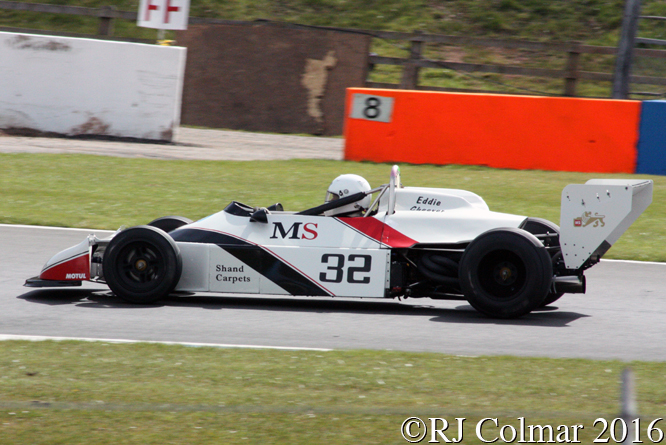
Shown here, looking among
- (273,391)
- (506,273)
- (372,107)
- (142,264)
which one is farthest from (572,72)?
(273,391)

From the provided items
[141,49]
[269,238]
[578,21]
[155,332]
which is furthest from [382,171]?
[578,21]

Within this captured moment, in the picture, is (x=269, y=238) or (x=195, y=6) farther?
(x=195, y=6)

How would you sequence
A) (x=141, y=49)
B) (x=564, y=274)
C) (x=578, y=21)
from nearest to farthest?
1. (x=564, y=274)
2. (x=141, y=49)
3. (x=578, y=21)

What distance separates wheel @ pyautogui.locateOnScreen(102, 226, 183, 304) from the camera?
24.3 feet

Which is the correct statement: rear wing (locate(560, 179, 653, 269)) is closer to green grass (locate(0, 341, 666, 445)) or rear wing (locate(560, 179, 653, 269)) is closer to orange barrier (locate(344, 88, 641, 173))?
green grass (locate(0, 341, 666, 445))

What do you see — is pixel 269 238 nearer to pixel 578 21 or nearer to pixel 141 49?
pixel 141 49

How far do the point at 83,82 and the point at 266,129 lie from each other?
5.00 meters

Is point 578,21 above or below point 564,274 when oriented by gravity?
Result: above

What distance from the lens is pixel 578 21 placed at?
26.3 metres

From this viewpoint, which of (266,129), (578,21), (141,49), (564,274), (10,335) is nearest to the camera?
(10,335)

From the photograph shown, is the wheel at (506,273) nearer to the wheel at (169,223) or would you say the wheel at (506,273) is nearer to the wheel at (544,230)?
the wheel at (544,230)

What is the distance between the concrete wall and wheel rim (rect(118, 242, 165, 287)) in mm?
10224

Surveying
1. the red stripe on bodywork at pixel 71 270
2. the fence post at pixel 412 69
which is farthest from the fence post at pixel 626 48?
the red stripe on bodywork at pixel 71 270

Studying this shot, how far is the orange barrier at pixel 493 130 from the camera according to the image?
13992 mm
